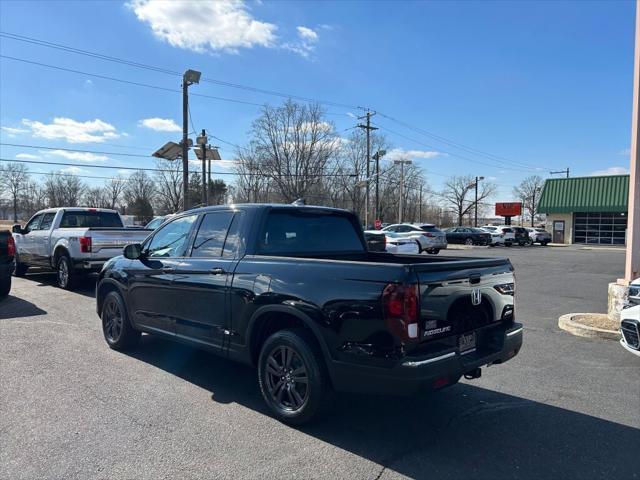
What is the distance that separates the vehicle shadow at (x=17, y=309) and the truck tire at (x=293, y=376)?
6294mm

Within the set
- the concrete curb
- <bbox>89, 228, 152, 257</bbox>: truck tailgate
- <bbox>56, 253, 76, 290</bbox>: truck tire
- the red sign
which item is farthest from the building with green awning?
<bbox>56, 253, 76, 290</bbox>: truck tire

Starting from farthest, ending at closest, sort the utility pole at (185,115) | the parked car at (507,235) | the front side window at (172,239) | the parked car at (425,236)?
the parked car at (507,235), the parked car at (425,236), the utility pole at (185,115), the front side window at (172,239)

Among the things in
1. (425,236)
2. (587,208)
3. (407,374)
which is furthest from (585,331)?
(587,208)

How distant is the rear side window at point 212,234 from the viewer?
4785 mm

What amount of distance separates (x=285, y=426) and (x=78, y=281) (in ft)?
31.9

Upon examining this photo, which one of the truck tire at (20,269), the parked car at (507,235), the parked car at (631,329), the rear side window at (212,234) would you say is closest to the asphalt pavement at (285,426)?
the parked car at (631,329)

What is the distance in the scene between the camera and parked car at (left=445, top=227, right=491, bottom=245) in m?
38.0

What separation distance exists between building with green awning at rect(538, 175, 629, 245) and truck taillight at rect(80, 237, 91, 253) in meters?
43.1

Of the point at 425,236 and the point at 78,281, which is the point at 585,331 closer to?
the point at 78,281

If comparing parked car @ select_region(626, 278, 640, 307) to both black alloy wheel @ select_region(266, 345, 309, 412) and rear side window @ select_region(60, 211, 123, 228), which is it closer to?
black alloy wheel @ select_region(266, 345, 309, 412)

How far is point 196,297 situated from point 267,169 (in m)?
52.3

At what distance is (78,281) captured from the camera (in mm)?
11812

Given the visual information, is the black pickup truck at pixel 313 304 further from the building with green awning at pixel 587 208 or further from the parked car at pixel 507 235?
the building with green awning at pixel 587 208

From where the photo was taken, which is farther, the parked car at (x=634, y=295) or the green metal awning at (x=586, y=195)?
the green metal awning at (x=586, y=195)
